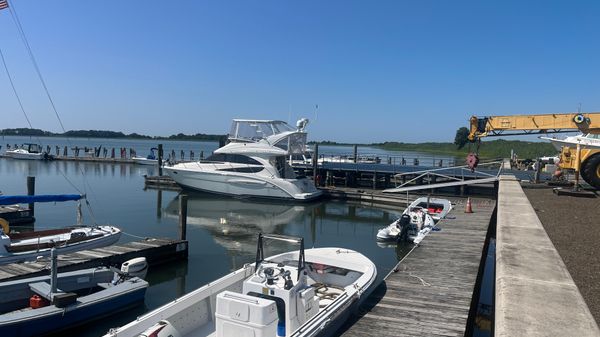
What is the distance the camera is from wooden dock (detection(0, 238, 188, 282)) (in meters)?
9.41

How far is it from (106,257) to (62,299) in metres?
3.17

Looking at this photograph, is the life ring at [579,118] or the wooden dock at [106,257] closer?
the wooden dock at [106,257]

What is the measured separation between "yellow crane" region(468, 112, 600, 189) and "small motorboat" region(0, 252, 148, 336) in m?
16.7

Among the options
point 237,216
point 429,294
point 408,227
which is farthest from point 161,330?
point 237,216

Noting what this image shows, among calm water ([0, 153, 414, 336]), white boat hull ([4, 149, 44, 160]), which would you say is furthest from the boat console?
white boat hull ([4, 149, 44, 160])

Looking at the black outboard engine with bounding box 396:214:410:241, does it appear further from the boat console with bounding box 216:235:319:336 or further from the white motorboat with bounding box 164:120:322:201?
the white motorboat with bounding box 164:120:322:201

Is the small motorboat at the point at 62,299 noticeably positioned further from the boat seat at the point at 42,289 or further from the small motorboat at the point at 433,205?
the small motorboat at the point at 433,205

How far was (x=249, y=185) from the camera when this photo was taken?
87.6 feet

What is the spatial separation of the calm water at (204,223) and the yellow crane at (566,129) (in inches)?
270

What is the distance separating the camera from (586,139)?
18.7 m

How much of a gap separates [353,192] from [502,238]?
63.6ft

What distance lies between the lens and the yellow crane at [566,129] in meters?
16.7

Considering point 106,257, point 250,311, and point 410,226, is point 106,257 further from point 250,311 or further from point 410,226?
point 410,226

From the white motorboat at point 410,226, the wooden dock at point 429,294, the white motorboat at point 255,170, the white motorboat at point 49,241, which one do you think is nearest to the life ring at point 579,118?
the white motorboat at point 410,226
